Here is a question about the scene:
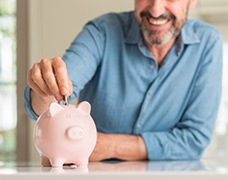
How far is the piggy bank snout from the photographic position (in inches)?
30.8

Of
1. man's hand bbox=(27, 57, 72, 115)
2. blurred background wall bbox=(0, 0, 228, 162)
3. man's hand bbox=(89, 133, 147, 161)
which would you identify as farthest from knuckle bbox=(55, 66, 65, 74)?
blurred background wall bbox=(0, 0, 228, 162)

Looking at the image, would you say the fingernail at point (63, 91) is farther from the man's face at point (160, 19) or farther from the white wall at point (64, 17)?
the white wall at point (64, 17)

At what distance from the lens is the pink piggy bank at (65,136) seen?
2.58ft

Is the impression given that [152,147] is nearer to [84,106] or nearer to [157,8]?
[157,8]

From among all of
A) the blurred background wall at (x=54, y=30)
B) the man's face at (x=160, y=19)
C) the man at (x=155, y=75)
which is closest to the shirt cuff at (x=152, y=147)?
the man at (x=155, y=75)

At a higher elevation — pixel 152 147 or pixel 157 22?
pixel 157 22

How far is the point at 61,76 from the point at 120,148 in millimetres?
417

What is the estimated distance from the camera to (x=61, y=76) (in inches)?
35.2

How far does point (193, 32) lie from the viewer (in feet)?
Answer: 4.97

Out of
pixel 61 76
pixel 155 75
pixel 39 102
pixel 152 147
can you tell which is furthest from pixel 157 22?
pixel 61 76

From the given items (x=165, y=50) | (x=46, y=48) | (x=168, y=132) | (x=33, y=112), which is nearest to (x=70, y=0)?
(x=46, y=48)

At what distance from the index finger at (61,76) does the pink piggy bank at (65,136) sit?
0.06m

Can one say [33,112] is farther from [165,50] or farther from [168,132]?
[165,50]

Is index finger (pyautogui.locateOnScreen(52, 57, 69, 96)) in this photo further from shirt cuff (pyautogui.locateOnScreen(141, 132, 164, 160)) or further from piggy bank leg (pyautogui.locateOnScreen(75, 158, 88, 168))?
shirt cuff (pyautogui.locateOnScreen(141, 132, 164, 160))
